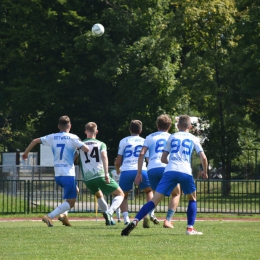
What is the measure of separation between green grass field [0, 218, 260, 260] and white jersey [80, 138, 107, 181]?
6.57 feet

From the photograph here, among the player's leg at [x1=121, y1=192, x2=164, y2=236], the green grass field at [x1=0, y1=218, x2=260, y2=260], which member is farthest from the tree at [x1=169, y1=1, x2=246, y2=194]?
the player's leg at [x1=121, y1=192, x2=164, y2=236]

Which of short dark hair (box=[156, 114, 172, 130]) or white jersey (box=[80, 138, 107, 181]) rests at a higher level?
short dark hair (box=[156, 114, 172, 130])

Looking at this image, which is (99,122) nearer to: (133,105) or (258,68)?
(133,105)

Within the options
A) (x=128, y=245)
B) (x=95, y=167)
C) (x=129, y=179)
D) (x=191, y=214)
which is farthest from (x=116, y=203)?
(x=128, y=245)

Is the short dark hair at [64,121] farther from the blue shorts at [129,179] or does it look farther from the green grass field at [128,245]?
the green grass field at [128,245]

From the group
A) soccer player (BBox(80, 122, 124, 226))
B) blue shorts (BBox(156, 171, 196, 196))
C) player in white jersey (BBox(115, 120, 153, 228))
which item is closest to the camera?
blue shorts (BBox(156, 171, 196, 196))

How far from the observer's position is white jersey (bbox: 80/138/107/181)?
47.7 feet

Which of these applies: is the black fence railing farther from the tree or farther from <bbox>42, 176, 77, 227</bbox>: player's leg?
the tree

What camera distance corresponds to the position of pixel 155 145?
13992mm

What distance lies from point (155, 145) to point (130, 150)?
101 centimetres

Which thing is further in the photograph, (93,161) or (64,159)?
(93,161)

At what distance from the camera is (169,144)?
11938mm

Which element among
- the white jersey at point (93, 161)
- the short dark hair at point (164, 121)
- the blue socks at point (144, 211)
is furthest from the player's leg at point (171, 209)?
the blue socks at point (144, 211)

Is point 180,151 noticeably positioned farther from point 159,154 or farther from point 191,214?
point 159,154
